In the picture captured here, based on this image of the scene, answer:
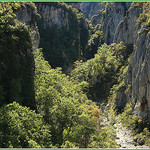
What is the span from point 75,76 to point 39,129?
41300 millimetres

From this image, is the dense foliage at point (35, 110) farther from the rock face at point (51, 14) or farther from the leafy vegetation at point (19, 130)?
the rock face at point (51, 14)

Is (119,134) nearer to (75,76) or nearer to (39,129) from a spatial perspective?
(39,129)

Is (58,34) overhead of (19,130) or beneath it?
overhead

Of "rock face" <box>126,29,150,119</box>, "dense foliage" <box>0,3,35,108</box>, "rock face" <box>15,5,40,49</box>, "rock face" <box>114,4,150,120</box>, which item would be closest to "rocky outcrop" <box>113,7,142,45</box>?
"rock face" <box>114,4,150,120</box>

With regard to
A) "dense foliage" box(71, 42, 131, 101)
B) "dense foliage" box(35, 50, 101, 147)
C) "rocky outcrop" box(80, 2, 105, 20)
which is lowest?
"dense foliage" box(35, 50, 101, 147)

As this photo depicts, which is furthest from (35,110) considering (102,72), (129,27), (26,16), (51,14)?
(51,14)

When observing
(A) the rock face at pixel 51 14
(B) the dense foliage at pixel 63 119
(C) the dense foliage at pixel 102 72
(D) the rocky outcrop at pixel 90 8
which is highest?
(D) the rocky outcrop at pixel 90 8

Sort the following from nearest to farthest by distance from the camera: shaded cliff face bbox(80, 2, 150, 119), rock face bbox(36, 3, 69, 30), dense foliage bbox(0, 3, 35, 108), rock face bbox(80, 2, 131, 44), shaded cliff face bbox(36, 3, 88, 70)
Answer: dense foliage bbox(0, 3, 35, 108), shaded cliff face bbox(80, 2, 150, 119), shaded cliff face bbox(36, 3, 88, 70), rock face bbox(36, 3, 69, 30), rock face bbox(80, 2, 131, 44)

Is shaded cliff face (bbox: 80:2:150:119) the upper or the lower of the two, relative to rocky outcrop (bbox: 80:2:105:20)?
lower

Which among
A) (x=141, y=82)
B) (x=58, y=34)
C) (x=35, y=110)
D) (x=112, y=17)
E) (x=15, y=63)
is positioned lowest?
(x=35, y=110)

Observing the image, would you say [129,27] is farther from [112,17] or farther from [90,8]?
[90,8]

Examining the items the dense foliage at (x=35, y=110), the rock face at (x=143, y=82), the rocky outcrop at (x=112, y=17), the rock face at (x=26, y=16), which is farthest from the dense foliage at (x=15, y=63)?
the rocky outcrop at (x=112, y=17)

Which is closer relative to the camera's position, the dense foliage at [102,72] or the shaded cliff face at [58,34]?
the dense foliage at [102,72]

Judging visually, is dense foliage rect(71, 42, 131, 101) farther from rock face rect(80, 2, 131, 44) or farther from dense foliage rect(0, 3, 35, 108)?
dense foliage rect(0, 3, 35, 108)
